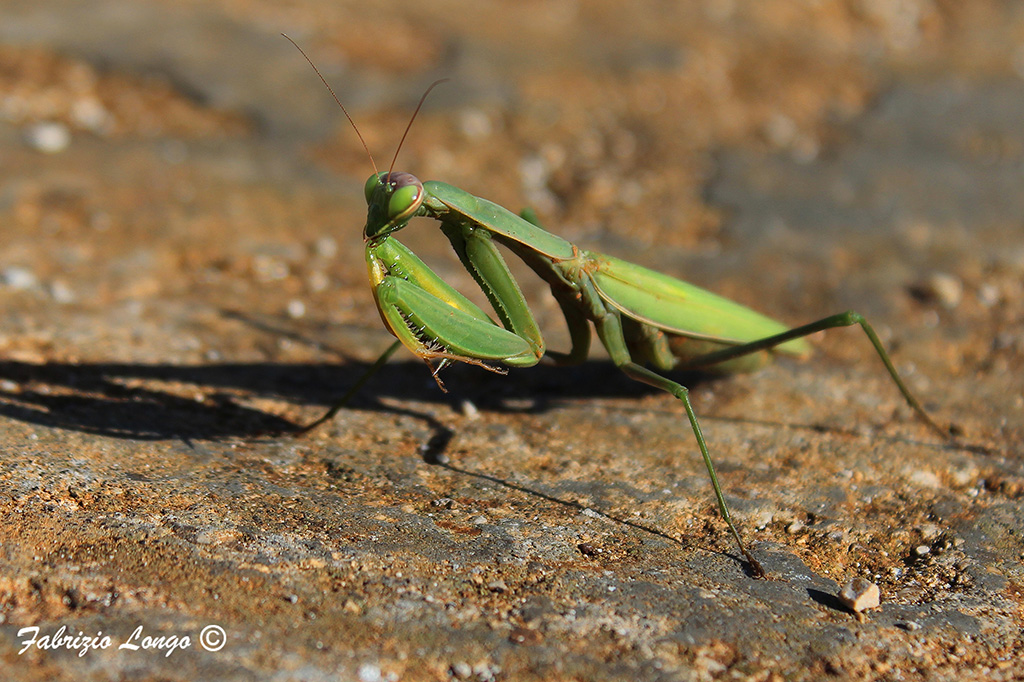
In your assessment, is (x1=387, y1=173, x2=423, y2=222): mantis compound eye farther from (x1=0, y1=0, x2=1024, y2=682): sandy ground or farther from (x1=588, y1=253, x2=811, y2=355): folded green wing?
(x1=0, y1=0, x2=1024, y2=682): sandy ground

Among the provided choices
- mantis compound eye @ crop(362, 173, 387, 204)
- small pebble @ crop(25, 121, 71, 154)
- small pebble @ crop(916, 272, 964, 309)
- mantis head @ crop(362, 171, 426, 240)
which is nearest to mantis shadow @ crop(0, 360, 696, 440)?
mantis head @ crop(362, 171, 426, 240)

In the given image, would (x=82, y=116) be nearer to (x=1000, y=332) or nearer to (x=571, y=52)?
(x=571, y=52)

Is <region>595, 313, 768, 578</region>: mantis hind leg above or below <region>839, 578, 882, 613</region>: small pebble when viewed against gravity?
above

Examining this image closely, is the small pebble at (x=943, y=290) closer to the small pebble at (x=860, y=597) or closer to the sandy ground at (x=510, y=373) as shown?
the sandy ground at (x=510, y=373)

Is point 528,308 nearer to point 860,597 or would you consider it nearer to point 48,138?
point 860,597

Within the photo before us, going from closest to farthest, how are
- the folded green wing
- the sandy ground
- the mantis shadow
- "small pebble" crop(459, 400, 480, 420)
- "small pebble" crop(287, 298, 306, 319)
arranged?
the sandy ground
the mantis shadow
the folded green wing
"small pebble" crop(459, 400, 480, 420)
"small pebble" crop(287, 298, 306, 319)

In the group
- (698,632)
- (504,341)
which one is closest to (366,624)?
(698,632)
